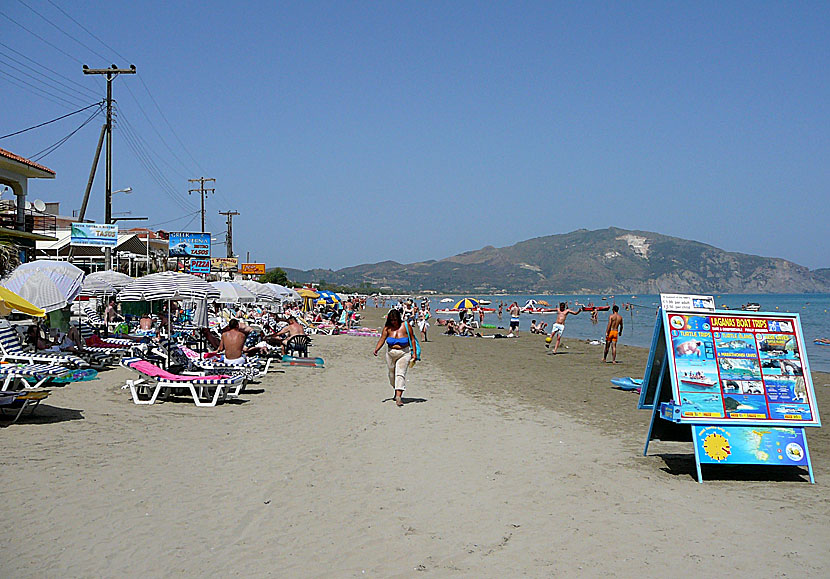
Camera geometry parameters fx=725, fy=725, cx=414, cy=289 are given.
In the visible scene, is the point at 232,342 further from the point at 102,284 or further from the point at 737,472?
the point at 737,472

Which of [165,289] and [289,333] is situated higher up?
[165,289]

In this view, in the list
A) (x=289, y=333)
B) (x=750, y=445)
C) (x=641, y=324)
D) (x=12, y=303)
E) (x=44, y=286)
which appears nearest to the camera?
(x=750, y=445)

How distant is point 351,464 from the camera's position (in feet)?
22.1

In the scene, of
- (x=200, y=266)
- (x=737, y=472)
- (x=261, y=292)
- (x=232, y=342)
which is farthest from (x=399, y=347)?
(x=200, y=266)

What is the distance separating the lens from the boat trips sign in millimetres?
6305

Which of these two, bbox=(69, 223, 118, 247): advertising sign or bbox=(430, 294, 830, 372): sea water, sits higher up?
bbox=(69, 223, 118, 247): advertising sign

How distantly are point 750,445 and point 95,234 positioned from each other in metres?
22.6

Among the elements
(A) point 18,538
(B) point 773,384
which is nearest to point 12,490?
(A) point 18,538

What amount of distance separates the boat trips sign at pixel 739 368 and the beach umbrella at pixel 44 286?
1035 cm

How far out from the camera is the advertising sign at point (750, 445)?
6203mm

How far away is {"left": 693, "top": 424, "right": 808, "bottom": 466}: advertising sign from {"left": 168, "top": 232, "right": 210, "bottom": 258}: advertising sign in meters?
39.3

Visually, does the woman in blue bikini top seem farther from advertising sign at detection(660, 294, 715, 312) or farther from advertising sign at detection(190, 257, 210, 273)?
advertising sign at detection(190, 257, 210, 273)

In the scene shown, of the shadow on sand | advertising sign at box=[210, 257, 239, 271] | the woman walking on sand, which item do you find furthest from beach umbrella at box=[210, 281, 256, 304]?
advertising sign at box=[210, 257, 239, 271]

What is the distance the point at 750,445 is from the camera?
627cm
